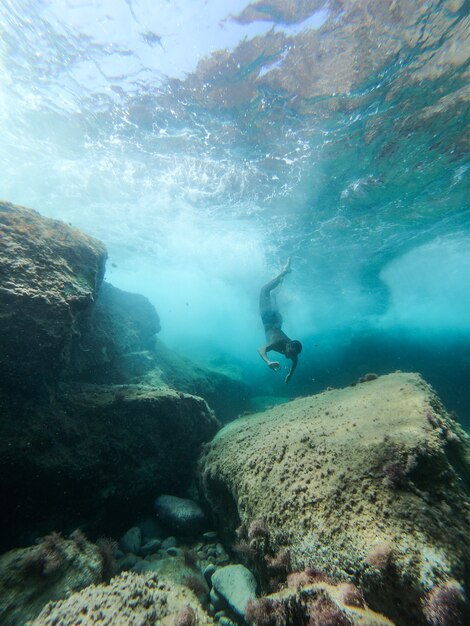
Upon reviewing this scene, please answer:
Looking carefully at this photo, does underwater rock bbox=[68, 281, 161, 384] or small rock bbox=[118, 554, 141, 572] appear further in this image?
→ underwater rock bbox=[68, 281, 161, 384]

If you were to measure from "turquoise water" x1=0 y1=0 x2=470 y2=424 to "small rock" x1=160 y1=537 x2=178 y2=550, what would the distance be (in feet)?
42.9

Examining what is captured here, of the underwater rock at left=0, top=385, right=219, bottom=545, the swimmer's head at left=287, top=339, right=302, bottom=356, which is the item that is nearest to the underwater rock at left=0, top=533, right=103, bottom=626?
the underwater rock at left=0, top=385, right=219, bottom=545

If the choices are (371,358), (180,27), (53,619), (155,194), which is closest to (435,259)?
(371,358)

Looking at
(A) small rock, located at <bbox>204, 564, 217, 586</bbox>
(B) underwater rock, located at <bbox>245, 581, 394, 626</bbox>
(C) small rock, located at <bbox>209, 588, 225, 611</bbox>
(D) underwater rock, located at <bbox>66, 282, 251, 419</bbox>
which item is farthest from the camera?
A: (D) underwater rock, located at <bbox>66, 282, 251, 419</bbox>

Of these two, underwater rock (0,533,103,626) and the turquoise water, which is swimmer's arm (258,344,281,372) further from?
the turquoise water

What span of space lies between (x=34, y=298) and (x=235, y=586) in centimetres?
557

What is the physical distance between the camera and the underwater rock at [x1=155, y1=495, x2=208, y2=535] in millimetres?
5320

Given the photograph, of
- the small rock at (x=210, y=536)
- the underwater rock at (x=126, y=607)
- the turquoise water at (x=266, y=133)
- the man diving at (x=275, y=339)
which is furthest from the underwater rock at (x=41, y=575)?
the turquoise water at (x=266, y=133)

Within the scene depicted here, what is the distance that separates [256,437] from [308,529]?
7.85 feet

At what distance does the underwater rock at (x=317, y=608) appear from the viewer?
2055 mm

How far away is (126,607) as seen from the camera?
261cm

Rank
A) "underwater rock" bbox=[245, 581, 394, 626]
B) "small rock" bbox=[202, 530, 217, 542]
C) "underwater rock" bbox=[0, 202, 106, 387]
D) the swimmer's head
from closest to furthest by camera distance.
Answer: "underwater rock" bbox=[245, 581, 394, 626]
"underwater rock" bbox=[0, 202, 106, 387]
"small rock" bbox=[202, 530, 217, 542]
the swimmer's head

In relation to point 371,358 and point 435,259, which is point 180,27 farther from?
point 435,259

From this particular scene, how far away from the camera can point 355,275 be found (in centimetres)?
2816
